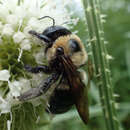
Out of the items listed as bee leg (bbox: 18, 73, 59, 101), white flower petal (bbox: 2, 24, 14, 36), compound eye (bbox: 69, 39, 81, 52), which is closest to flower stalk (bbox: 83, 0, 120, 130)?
compound eye (bbox: 69, 39, 81, 52)

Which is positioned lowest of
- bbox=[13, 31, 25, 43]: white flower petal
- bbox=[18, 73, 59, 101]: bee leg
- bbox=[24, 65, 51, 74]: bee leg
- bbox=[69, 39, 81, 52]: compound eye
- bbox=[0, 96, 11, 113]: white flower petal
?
bbox=[0, 96, 11, 113]: white flower petal

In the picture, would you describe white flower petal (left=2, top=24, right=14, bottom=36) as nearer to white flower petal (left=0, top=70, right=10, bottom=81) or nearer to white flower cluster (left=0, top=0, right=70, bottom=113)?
white flower cluster (left=0, top=0, right=70, bottom=113)

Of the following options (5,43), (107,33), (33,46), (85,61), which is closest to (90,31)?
(85,61)

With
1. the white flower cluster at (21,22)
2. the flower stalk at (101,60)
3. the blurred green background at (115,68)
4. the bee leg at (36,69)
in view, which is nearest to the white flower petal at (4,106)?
the white flower cluster at (21,22)

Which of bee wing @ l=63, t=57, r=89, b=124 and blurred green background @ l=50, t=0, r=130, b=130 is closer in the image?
bee wing @ l=63, t=57, r=89, b=124

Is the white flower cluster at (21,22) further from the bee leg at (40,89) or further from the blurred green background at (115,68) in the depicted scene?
the blurred green background at (115,68)
